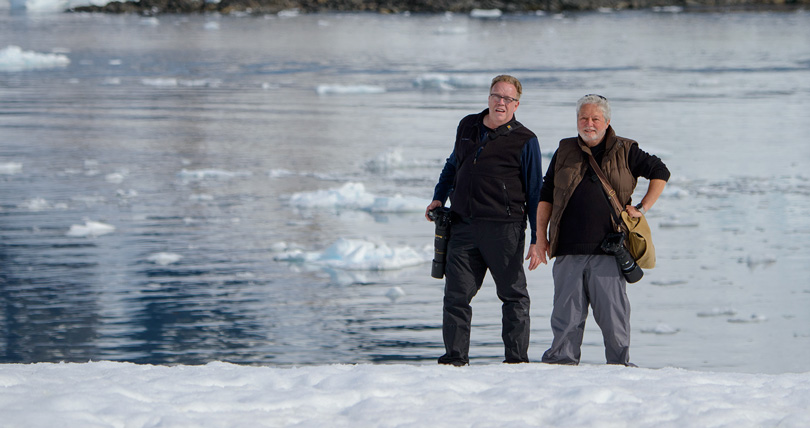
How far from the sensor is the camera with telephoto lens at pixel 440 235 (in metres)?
5.07

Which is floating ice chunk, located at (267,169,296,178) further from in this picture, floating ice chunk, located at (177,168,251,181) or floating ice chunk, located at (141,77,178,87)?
floating ice chunk, located at (141,77,178,87)

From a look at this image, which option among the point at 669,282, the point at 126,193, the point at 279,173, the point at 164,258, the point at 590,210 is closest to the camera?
the point at 590,210

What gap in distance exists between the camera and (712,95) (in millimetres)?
24516

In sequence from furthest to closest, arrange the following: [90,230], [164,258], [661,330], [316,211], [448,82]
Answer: [448,82] → [316,211] → [90,230] → [164,258] → [661,330]

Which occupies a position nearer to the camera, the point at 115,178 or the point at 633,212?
the point at 633,212

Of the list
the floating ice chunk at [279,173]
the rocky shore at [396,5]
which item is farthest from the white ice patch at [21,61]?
the rocky shore at [396,5]

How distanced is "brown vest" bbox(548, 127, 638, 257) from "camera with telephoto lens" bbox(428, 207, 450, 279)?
54 cm

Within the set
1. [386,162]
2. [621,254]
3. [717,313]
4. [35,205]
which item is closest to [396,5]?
[386,162]

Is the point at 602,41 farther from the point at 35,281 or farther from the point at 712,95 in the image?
the point at 35,281

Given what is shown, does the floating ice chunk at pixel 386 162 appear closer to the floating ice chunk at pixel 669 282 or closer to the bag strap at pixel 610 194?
the floating ice chunk at pixel 669 282

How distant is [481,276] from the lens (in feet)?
16.9

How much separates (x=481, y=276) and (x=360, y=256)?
4.27 m

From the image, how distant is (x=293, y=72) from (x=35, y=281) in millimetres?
24811

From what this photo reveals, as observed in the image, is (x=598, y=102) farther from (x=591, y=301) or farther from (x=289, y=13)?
(x=289, y=13)
